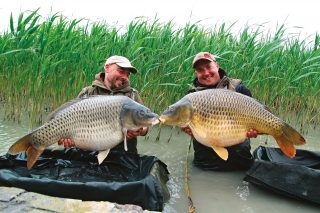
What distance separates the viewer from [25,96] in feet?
17.0

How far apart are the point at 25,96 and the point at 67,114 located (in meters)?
2.86

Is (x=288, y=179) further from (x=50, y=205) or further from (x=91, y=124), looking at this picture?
(x=50, y=205)

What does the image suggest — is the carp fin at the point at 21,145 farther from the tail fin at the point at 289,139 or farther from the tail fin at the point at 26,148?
the tail fin at the point at 289,139

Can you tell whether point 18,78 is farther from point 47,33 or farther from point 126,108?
point 126,108

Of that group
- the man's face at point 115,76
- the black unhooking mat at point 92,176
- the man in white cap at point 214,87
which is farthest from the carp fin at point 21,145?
the man in white cap at point 214,87

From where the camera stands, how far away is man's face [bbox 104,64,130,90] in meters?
3.22

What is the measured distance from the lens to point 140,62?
4.86 meters

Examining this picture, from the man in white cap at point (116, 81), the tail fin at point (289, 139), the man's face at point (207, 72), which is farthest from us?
the man's face at point (207, 72)

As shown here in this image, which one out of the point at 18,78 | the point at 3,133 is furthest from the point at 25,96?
the point at 3,133

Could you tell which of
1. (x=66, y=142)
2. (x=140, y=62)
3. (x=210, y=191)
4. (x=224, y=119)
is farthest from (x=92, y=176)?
(x=140, y=62)

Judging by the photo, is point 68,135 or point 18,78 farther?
point 18,78

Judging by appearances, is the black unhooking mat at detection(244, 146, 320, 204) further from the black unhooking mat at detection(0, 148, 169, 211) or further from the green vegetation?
the green vegetation

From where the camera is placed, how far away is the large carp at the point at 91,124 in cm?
254

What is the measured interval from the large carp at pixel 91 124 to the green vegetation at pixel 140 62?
1648 millimetres
